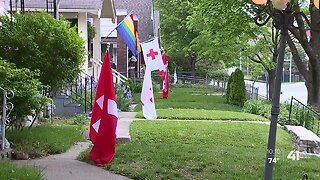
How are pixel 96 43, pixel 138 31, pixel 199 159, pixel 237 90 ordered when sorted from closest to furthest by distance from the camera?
pixel 199 159 → pixel 237 90 → pixel 96 43 → pixel 138 31

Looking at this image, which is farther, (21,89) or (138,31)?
(138,31)

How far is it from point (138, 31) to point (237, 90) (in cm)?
1969

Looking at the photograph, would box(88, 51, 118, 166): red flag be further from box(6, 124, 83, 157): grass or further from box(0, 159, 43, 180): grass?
box(0, 159, 43, 180): grass

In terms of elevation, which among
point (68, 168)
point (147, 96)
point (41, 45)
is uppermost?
point (41, 45)

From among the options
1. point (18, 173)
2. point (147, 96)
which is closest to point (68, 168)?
point (18, 173)

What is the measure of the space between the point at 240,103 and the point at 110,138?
51.5 feet

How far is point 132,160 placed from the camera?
24.9 feet

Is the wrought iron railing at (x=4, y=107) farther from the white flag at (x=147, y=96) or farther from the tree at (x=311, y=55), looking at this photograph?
the tree at (x=311, y=55)

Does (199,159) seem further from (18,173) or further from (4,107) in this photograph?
(4,107)

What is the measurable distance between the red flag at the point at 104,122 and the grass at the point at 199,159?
→ 23cm

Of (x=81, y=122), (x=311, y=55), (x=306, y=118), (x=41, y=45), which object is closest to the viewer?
(x=41, y=45)

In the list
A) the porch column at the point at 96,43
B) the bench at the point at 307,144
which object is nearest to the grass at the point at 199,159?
the bench at the point at 307,144

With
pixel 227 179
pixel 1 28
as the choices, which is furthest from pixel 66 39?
pixel 227 179

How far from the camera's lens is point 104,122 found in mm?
7742
